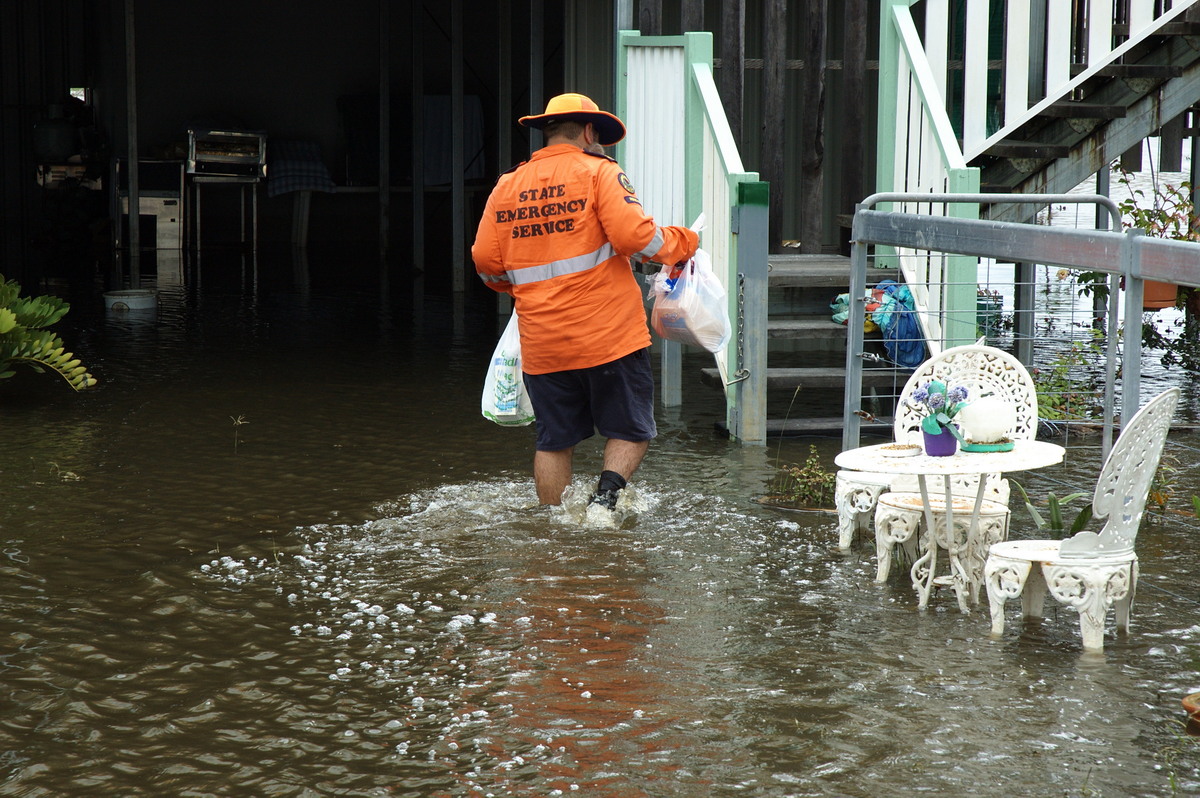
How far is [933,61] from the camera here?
8055 millimetres

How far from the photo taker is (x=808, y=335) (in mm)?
7668

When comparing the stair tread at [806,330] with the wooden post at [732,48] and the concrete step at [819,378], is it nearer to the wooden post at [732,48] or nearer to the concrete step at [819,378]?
the concrete step at [819,378]

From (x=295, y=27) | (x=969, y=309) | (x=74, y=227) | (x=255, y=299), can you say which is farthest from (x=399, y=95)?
(x=969, y=309)

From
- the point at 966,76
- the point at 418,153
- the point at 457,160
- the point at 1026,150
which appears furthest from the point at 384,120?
the point at 1026,150

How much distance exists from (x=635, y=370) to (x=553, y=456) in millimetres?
507

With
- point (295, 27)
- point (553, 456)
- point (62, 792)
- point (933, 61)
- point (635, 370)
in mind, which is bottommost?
point (62, 792)

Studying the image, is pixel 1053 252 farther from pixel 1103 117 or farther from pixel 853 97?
pixel 853 97

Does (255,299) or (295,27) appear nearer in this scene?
(255,299)

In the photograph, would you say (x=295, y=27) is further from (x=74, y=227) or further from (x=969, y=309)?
(x=969, y=309)

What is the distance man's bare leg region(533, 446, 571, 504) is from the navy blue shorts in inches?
1.3

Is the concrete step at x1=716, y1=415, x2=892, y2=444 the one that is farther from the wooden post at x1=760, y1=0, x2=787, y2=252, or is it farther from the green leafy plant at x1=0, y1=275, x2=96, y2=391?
the green leafy plant at x1=0, y1=275, x2=96, y2=391

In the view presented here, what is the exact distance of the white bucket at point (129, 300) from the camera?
38.5 feet

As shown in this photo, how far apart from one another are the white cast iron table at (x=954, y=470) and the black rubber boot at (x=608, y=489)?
1184mm

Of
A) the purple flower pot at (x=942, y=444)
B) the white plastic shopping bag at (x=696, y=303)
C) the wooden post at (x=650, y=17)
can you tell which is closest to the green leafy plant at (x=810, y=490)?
the white plastic shopping bag at (x=696, y=303)
